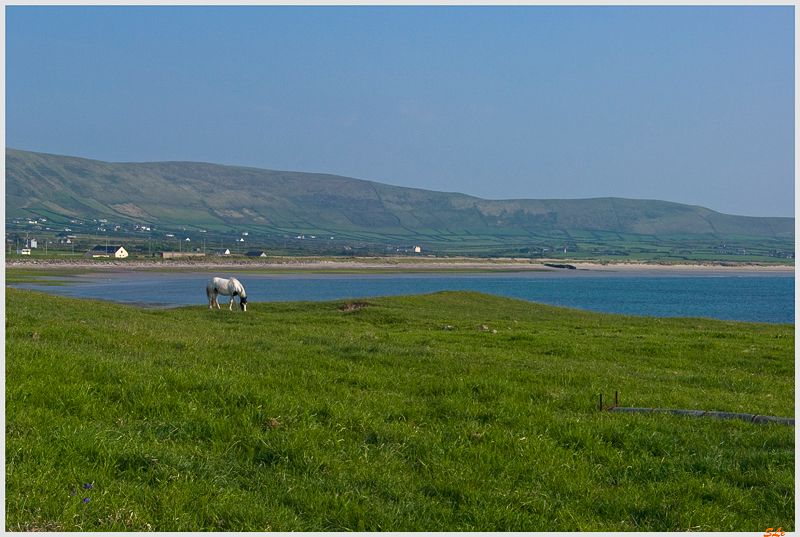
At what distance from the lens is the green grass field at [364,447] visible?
6.87 metres

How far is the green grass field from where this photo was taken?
6871mm

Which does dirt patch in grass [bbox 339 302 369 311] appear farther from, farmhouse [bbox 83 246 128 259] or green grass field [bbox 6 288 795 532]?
farmhouse [bbox 83 246 128 259]

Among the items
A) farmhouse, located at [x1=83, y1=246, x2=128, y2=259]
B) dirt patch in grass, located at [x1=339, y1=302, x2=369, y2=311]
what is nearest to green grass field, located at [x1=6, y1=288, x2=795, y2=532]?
dirt patch in grass, located at [x1=339, y1=302, x2=369, y2=311]

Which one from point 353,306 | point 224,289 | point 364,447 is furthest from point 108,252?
point 364,447

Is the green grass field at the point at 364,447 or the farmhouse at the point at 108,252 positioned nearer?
the green grass field at the point at 364,447

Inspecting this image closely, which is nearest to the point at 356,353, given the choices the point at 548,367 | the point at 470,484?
the point at 548,367

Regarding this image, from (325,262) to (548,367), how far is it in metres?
182

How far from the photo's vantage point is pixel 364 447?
8.71 metres

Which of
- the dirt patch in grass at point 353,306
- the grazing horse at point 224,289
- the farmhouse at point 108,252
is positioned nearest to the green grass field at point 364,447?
the grazing horse at point 224,289

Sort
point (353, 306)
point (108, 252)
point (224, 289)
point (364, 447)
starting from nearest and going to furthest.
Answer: point (364, 447)
point (224, 289)
point (353, 306)
point (108, 252)

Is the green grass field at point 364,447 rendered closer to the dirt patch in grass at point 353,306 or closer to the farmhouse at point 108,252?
the dirt patch in grass at point 353,306

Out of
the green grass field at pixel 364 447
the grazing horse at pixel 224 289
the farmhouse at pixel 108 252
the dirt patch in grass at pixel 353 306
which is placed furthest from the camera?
the farmhouse at pixel 108 252

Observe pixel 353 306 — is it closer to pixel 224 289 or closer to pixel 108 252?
pixel 224 289

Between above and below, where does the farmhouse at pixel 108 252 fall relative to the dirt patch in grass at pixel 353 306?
above
